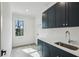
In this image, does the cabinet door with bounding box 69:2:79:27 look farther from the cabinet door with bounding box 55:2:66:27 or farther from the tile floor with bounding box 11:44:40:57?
the tile floor with bounding box 11:44:40:57

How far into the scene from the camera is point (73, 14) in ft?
6.41

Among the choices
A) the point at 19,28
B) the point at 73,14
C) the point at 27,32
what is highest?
the point at 73,14

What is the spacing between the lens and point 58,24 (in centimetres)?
259

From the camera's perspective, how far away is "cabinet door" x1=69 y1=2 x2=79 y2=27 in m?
1.86

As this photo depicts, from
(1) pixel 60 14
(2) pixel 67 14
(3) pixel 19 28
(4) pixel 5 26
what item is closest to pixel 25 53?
(4) pixel 5 26

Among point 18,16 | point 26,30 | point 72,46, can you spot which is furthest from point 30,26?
point 72,46

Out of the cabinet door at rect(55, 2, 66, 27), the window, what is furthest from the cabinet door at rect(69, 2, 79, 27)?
the window

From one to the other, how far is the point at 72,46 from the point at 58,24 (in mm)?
700

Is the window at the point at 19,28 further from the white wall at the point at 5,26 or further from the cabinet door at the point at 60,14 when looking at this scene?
the cabinet door at the point at 60,14

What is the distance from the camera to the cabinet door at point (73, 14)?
6.09 feet

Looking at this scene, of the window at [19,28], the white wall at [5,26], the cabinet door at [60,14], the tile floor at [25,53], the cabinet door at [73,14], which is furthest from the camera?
the window at [19,28]

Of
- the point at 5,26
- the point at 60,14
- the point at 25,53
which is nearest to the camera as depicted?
the point at 5,26

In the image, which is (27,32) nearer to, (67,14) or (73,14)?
(67,14)

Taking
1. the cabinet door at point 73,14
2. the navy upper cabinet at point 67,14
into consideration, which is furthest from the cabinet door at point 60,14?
the cabinet door at point 73,14
